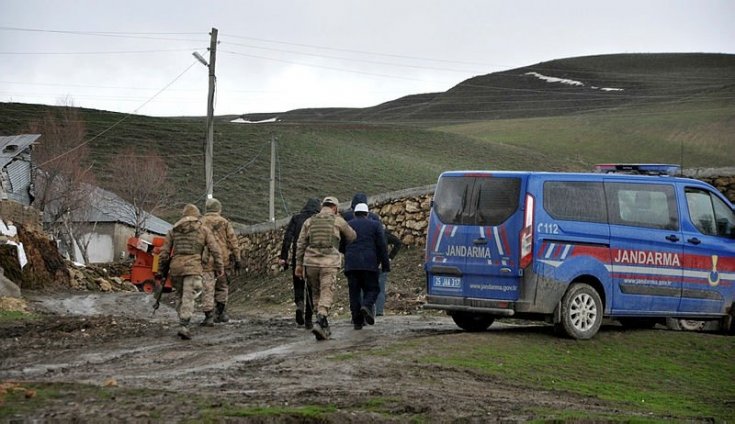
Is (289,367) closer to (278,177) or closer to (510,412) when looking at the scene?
(510,412)

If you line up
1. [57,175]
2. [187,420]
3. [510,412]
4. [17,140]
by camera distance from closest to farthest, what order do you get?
1. [187,420]
2. [510,412]
3. [17,140]
4. [57,175]

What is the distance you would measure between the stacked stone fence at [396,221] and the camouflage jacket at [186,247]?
10.00 meters

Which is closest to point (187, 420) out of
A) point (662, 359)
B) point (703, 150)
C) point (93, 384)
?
point (93, 384)

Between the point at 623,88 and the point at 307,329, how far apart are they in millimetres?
109493

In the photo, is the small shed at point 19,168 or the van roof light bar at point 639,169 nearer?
the van roof light bar at point 639,169

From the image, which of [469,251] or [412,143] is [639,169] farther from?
[412,143]

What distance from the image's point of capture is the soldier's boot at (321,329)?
14641 millimetres

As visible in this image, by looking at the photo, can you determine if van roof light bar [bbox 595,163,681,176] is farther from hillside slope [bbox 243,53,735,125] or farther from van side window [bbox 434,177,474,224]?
hillside slope [bbox 243,53,735,125]

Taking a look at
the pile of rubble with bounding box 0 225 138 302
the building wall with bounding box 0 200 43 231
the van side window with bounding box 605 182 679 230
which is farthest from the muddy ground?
the building wall with bounding box 0 200 43 231

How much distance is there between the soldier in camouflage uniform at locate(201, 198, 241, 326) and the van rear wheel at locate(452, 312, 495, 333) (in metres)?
3.14

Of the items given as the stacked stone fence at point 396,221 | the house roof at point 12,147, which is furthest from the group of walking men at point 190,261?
the house roof at point 12,147

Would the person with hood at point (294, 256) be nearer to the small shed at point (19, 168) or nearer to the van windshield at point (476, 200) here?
the van windshield at point (476, 200)

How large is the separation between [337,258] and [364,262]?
51cm

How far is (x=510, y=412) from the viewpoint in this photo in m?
9.97
